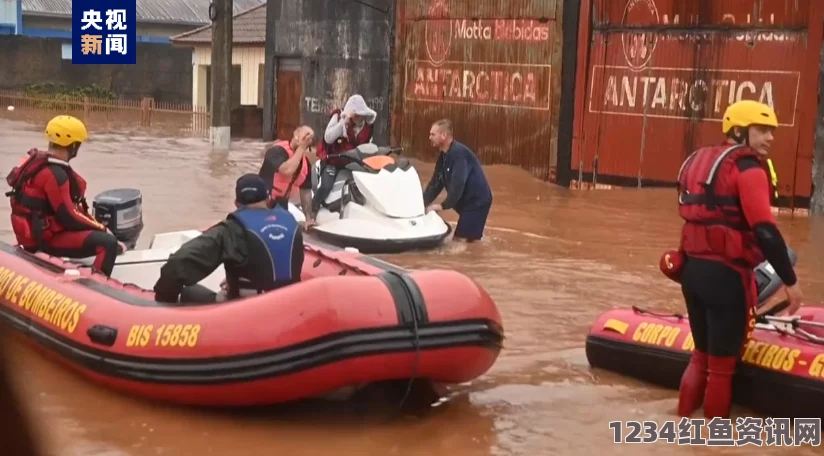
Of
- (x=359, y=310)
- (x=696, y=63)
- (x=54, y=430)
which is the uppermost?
(x=696, y=63)

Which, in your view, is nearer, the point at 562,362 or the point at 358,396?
the point at 358,396

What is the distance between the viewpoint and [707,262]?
5.76 metres

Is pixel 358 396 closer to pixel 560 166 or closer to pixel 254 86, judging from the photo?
pixel 560 166

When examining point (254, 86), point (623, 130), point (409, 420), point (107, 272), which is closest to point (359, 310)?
point (409, 420)

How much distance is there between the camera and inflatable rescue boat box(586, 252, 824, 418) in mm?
5922

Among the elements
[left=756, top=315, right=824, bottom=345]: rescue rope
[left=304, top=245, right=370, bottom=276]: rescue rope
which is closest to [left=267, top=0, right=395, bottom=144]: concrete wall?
[left=304, top=245, right=370, bottom=276]: rescue rope

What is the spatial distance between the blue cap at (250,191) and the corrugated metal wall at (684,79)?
10827mm

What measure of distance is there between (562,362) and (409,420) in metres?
1.65

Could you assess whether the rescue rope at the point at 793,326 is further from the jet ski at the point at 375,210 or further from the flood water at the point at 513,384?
the jet ski at the point at 375,210

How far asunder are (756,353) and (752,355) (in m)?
0.02

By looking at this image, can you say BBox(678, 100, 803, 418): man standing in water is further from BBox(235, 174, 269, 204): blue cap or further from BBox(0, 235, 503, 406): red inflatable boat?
BBox(235, 174, 269, 204): blue cap

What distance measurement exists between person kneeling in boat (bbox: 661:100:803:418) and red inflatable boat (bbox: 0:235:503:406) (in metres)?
1.10

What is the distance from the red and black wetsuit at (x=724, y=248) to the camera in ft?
18.4

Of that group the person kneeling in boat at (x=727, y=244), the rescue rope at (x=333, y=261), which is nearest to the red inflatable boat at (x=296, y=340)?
the rescue rope at (x=333, y=261)
